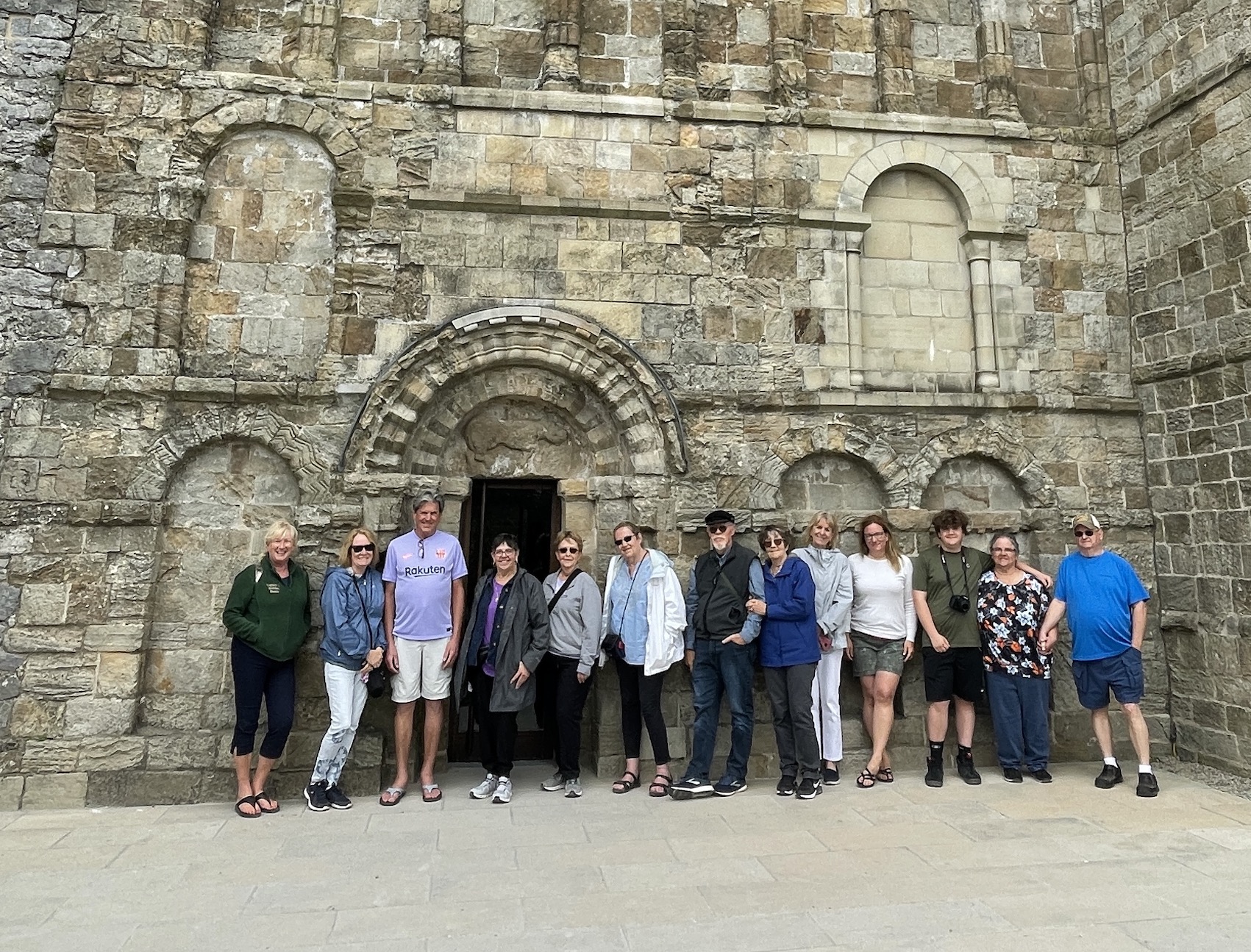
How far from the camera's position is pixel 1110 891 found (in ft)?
11.3

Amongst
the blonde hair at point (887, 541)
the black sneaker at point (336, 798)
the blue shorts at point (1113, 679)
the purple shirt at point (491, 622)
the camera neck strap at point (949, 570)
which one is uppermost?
the blonde hair at point (887, 541)

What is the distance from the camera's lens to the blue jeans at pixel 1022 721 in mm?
5387

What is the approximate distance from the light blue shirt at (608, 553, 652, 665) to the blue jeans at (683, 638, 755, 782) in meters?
0.47

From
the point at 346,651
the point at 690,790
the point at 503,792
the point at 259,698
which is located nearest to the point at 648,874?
the point at 690,790

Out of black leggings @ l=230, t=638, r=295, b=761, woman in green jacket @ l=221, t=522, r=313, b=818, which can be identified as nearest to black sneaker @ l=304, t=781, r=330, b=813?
woman in green jacket @ l=221, t=522, r=313, b=818

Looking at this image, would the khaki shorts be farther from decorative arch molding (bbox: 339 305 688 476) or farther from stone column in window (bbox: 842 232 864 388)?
stone column in window (bbox: 842 232 864 388)

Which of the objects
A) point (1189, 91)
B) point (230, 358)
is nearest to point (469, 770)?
point (230, 358)

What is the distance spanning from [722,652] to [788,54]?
5.33 m

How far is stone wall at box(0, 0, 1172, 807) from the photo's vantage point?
210 inches

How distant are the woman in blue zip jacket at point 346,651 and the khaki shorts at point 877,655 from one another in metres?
3.51

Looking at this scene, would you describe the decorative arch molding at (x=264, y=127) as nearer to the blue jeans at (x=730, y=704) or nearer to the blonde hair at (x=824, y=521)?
the blonde hair at (x=824, y=521)

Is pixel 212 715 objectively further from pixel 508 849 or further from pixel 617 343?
pixel 617 343

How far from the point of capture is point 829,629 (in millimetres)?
5371

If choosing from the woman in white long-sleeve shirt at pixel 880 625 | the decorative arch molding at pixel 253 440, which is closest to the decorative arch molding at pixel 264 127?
the decorative arch molding at pixel 253 440
